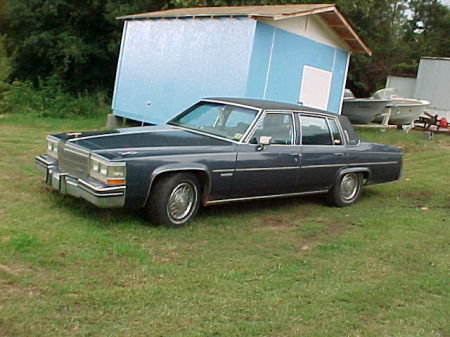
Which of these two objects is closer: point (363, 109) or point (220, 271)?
point (220, 271)

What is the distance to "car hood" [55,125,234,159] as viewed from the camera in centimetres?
548

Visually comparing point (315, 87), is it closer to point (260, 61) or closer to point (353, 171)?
point (260, 61)

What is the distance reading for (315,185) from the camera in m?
7.30

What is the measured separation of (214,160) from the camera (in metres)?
5.93

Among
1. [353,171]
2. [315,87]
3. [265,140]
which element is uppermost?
[315,87]

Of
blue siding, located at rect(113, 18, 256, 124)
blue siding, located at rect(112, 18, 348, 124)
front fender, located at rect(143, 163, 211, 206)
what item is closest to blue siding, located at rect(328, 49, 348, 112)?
blue siding, located at rect(112, 18, 348, 124)

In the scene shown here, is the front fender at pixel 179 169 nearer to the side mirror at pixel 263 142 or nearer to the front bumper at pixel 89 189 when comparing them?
the front bumper at pixel 89 189

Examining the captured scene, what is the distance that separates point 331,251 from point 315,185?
1857mm

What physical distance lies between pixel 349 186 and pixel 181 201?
3.20 metres

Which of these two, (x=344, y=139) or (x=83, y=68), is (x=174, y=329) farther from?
(x=83, y=68)

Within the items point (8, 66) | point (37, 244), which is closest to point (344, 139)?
point (37, 244)

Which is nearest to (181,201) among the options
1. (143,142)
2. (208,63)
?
(143,142)

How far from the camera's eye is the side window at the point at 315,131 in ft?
23.5

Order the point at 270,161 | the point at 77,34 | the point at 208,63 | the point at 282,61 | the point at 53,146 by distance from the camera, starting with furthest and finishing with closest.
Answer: the point at 77,34 < the point at 282,61 < the point at 208,63 < the point at 270,161 < the point at 53,146
